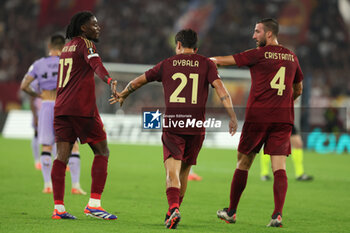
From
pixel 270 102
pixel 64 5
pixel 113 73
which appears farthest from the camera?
pixel 64 5

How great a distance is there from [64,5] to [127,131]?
8383 millimetres

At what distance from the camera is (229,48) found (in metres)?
30.5

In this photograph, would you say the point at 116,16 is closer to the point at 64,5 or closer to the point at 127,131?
the point at 64,5

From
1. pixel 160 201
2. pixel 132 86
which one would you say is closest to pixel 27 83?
pixel 160 201

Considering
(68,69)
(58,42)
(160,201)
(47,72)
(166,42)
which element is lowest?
(160,201)

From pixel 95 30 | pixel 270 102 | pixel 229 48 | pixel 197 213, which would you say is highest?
pixel 229 48

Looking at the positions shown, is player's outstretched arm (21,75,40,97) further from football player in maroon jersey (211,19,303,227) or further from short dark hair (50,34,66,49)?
football player in maroon jersey (211,19,303,227)

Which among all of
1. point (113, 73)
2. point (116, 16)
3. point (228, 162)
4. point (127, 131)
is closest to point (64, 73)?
point (228, 162)

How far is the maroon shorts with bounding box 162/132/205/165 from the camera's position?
20.0 feet

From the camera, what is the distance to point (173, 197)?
5.96 meters

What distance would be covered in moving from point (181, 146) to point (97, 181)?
106cm

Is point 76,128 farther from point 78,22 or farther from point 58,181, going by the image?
point 78,22

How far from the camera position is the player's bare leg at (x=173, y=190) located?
5867 mm

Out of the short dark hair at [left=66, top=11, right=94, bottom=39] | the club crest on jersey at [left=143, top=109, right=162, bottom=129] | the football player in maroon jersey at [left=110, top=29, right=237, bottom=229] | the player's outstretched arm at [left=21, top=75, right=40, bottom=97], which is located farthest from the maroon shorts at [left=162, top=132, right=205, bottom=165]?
the player's outstretched arm at [left=21, top=75, right=40, bottom=97]
